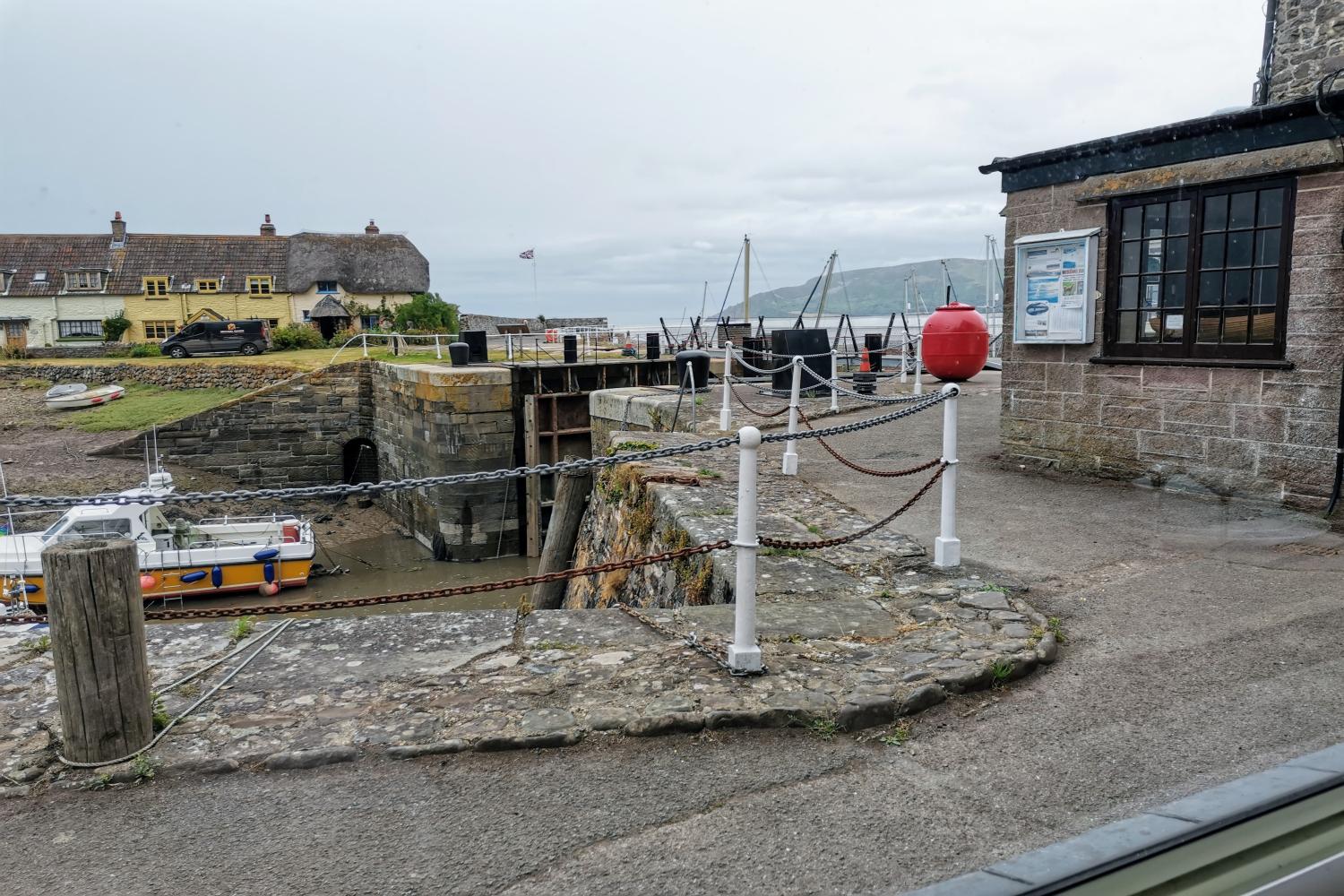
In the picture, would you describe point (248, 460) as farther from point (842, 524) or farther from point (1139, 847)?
point (1139, 847)

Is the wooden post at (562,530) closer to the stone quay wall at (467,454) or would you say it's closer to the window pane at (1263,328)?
the window pane at (1263,328)

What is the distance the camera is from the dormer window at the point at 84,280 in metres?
47.7

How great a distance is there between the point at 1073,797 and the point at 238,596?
60.7ft

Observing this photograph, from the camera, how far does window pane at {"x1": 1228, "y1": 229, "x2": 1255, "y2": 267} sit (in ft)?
24.0

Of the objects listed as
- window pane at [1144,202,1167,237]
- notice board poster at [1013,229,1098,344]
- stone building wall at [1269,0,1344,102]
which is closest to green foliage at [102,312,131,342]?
notice board poster at [1013,229,1098,344]

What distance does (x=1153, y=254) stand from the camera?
7.97 metres

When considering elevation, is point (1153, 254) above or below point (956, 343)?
above

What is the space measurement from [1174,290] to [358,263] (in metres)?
48.5

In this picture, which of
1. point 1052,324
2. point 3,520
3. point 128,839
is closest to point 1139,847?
point 128,839

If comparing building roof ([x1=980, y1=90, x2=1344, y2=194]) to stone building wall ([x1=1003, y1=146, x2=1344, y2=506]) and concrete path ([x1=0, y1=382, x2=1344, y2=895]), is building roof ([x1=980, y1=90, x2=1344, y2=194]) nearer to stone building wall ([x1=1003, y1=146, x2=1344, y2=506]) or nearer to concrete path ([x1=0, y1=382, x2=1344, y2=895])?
stone building wall ([x1=1003, y1=146, x2=1344, y2=506])

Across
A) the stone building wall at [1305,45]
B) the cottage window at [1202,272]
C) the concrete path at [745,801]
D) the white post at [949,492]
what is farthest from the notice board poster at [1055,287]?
the stone building wall at [1305,45]

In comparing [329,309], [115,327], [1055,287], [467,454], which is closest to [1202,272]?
[1055,287]

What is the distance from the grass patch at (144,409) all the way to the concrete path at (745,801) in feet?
93.6

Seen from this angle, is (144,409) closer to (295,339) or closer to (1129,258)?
(295,339)
